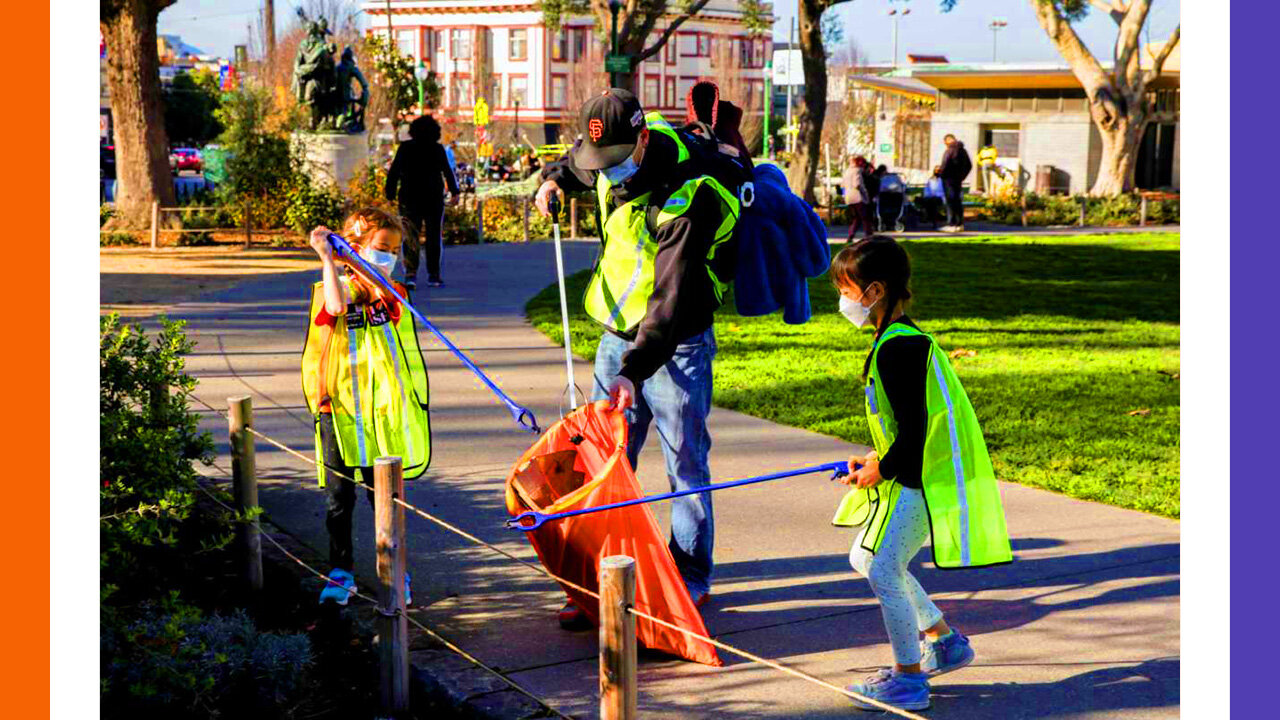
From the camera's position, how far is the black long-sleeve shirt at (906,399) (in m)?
3.98

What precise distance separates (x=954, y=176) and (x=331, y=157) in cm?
1205

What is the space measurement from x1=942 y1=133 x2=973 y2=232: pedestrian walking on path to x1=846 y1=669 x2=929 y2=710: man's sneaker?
2239 cm

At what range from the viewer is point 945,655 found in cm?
437

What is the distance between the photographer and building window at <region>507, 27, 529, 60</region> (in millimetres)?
83250

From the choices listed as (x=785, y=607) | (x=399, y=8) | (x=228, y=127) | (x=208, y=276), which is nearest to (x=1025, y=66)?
(x=228, y=127)

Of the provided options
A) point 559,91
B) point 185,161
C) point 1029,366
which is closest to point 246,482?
point 1029,366

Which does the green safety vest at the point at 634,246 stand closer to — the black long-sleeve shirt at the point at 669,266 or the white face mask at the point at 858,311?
the black long-sleeve shirt at the point at 669,266

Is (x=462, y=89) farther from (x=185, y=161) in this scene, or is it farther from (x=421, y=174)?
(x=421, y=174)

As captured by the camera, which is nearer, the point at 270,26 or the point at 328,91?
the point at 328,91

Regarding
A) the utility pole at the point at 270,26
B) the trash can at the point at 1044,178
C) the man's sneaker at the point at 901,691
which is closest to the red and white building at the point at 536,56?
the utility pole at the point at 270,26

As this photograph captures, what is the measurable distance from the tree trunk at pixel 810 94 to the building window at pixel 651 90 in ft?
185

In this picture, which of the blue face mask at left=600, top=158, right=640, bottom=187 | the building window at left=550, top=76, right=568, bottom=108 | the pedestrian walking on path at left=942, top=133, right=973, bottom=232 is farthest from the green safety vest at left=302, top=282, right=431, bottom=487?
the building window at left=550, top=76, right=568, bottom=108

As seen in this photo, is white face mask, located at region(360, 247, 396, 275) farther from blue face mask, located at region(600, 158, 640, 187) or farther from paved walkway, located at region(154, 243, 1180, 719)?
paved walkway, located at region(154, 243, 1180, 719)
